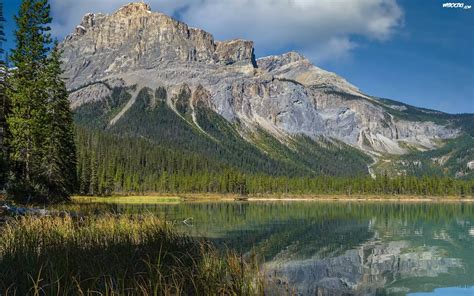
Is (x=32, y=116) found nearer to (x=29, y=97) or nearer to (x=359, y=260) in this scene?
(x=29, y=97)

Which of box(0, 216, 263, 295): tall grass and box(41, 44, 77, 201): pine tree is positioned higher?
box(41, 44, 77, 201): pine tree

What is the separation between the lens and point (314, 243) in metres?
38.2

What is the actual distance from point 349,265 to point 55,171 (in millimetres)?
33543

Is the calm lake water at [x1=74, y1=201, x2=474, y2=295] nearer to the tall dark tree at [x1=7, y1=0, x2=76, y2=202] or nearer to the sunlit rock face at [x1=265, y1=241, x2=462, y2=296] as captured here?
the sunlit rock face at [x1=265, y1=241, x2=462, y2=296]

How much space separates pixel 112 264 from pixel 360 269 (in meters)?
17.7

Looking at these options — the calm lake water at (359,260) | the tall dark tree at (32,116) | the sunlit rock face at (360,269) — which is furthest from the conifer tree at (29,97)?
the sunlit rock face at (360,269)

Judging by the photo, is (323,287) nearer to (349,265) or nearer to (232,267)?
(349,265)

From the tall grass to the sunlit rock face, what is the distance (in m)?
4.83

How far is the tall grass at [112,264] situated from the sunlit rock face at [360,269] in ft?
15.8

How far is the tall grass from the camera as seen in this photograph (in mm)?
10297

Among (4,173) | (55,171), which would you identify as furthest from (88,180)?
(4,173)

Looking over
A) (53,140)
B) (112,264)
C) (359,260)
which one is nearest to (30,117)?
(53,140)

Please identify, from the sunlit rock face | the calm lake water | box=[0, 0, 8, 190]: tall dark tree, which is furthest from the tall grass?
box=[0, 0, 8, 190]: tall dark tree

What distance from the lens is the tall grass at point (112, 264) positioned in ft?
33.8
